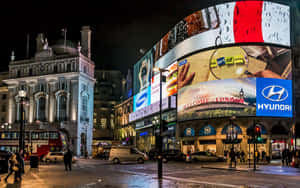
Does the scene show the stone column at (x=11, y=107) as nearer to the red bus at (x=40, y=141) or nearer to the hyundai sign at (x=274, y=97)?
the red bus at (x=40, y=141)

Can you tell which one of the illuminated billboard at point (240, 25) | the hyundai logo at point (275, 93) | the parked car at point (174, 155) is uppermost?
the illuminated billboard at point (240, 25)

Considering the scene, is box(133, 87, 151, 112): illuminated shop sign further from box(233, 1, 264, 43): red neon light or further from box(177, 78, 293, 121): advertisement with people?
box(233, 1, 264, 43): red neon light

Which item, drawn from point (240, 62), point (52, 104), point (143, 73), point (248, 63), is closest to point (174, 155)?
point (240, 62)

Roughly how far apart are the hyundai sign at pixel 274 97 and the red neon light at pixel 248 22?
6373mm

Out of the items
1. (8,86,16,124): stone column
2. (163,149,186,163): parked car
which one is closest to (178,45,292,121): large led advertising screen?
(163,149,186,163): parked car

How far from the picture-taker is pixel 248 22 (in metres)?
54.9

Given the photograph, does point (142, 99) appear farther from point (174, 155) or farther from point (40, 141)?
point (40, 141)

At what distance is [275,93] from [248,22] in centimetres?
1074

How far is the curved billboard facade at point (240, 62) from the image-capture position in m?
53.5

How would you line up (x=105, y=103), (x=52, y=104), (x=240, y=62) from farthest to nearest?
(x=105, y=103) < (x=52, y=104) < (x=240, y=62)

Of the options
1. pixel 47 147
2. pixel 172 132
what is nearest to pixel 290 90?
pixel 172 132

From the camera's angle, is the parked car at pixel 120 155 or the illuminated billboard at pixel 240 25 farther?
the illuminated billboard at pixel 240 25

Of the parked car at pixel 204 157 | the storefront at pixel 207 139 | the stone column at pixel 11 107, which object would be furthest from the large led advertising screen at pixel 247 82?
the stone column at pixel 11 107

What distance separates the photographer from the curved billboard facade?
53469mm
